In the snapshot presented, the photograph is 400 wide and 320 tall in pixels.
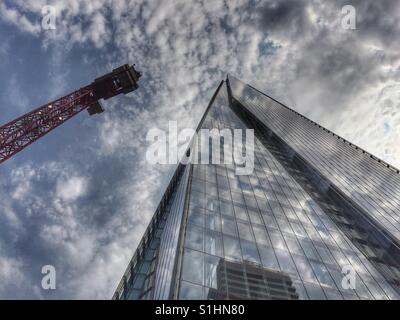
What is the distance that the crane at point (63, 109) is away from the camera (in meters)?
35.6

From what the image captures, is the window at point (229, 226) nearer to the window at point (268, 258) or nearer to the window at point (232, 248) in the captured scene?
the window at point (232, 248)

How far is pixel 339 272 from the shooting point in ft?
79.3

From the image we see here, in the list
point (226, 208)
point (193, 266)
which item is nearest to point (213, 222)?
point (226, 208)

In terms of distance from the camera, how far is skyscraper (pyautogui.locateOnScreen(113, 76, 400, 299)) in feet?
60.4

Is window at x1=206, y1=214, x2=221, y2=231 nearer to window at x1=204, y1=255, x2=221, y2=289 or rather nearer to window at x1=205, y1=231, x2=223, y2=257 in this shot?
window at x1=205, y1=231, x2=223, y2=257

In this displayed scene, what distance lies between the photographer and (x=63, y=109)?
46531 millimetres

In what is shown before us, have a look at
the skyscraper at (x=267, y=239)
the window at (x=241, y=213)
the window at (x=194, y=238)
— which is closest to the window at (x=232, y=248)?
the skyscraper at (x=267, y=239)

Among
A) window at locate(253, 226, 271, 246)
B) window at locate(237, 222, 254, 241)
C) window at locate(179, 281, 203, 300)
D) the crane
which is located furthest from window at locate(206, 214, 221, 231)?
the crane

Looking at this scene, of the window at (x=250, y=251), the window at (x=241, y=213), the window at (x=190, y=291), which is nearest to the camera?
the window at (x=190, y=291)

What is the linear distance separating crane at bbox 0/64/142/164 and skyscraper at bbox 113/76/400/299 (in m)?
16.6

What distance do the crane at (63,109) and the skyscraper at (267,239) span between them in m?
16.6
